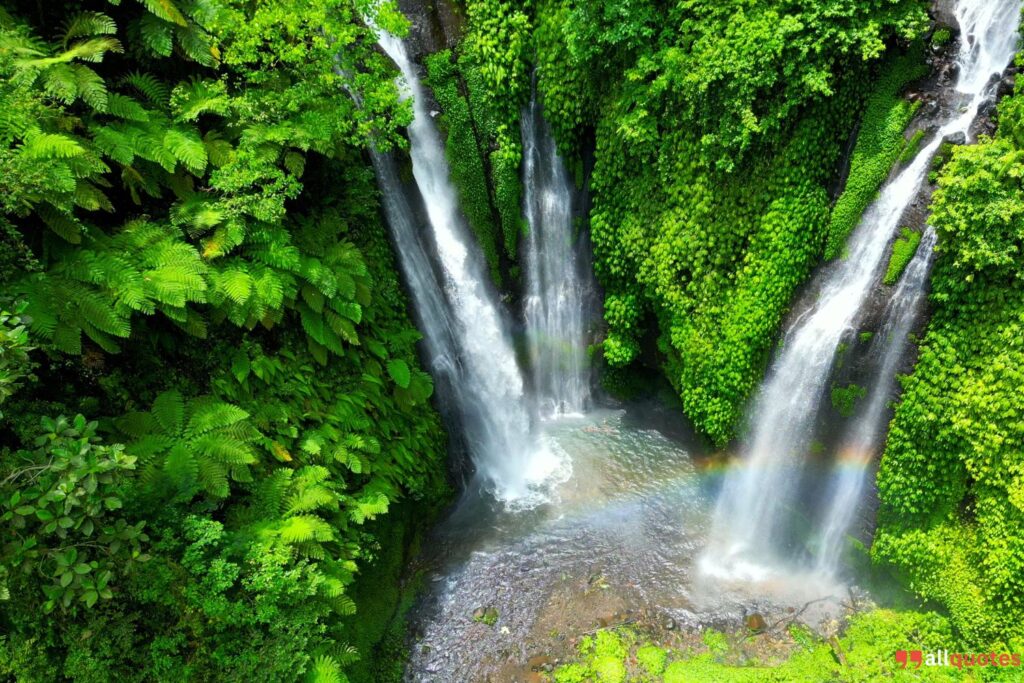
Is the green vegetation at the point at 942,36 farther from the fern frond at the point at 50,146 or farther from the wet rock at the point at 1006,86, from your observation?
the fern frond at the point at 50,146

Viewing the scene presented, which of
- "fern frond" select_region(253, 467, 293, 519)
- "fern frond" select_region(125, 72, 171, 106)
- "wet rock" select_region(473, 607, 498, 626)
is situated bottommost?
"wet rock" select_region(473, 607, 498, 626)

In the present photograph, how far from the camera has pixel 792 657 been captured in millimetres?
7824

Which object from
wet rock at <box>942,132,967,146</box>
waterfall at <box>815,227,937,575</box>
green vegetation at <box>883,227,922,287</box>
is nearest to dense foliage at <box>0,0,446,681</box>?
waterfall at <box>815,227,937,575</box>

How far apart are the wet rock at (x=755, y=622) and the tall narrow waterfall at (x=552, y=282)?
17.7 ft

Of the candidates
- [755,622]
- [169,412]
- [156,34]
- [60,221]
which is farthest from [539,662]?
[156,34]

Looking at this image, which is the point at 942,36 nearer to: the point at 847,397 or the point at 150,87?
the point at 847,397

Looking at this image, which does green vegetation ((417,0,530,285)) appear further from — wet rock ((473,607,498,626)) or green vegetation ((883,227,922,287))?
green vegetation ((883,227,922,287))

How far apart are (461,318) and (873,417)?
23.8 feet

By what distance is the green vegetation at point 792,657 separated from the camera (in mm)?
7512

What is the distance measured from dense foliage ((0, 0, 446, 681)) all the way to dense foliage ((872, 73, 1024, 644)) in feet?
25.3

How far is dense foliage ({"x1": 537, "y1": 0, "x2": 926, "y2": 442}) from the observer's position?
8.38 metres

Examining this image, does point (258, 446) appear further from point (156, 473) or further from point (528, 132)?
point (528, 132)

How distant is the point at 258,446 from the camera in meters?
7.40

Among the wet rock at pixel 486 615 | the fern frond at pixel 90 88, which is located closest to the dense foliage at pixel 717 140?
the wet rock at pixel 486 615
